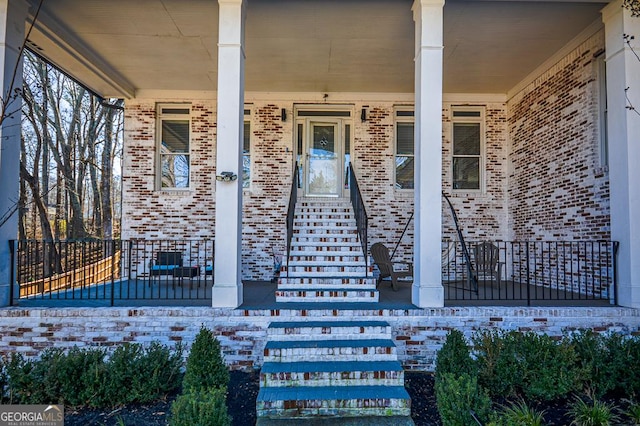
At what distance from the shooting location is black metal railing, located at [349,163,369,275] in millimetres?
5918

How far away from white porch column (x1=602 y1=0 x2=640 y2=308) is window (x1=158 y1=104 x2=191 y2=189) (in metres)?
7.39

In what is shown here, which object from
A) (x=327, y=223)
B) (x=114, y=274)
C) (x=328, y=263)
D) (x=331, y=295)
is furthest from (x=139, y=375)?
(x=114, y=274)

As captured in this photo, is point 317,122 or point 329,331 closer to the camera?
point 329,331

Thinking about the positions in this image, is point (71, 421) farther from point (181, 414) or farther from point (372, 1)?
point (372, 1)

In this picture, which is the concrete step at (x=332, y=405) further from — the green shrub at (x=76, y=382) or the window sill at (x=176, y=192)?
the window sill at (x=176, y=192)

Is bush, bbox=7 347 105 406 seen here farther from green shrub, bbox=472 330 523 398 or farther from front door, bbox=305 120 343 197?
front door, bbox=305 120 343 197

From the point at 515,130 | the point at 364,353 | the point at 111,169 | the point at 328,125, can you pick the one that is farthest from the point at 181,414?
the point at 111,169

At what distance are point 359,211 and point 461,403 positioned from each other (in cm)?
421

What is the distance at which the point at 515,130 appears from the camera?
26.6ft

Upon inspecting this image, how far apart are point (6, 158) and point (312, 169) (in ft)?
17.1

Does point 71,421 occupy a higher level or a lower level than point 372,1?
lower

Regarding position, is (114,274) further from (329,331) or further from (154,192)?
(329,331)

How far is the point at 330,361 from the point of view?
399cm

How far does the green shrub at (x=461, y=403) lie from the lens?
9.39 feet
